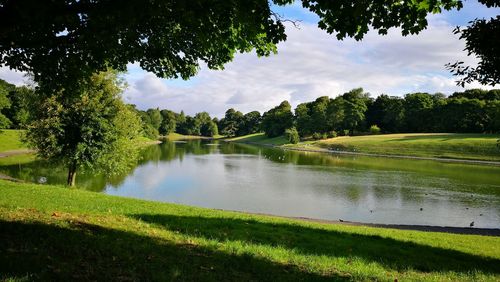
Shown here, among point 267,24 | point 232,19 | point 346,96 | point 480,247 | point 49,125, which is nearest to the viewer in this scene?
point 267,24

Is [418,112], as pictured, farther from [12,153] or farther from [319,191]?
[12,153]

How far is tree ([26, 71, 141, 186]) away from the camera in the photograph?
25.8 metres

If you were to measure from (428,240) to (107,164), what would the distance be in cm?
2155

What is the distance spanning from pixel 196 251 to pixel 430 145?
315ft

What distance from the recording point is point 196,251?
873 cm

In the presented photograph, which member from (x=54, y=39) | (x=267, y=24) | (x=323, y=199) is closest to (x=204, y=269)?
(x=267, y=24)

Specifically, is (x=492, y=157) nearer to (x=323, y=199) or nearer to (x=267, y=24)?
(x=323, y=199)

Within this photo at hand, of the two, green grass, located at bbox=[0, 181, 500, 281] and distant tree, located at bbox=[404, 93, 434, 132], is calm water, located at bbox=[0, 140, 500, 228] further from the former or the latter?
distant tree, located at bbox=[404, 93, 434, 132]

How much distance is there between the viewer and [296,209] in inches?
1164

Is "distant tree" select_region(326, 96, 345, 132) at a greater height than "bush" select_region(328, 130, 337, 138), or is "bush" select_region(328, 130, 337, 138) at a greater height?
"distant tree" select_region(326, 96, 345, 132)

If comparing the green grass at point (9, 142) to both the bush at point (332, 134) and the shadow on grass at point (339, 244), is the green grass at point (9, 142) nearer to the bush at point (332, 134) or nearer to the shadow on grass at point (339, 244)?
the shadow on grass at point (339, 244)

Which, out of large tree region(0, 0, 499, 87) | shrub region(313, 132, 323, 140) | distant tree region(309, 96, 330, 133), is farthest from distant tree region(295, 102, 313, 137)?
large tree region(0, 0, 499, 87)

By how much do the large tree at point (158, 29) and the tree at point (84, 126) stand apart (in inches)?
613

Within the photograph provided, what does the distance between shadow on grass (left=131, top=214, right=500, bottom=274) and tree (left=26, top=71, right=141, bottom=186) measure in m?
15.1
